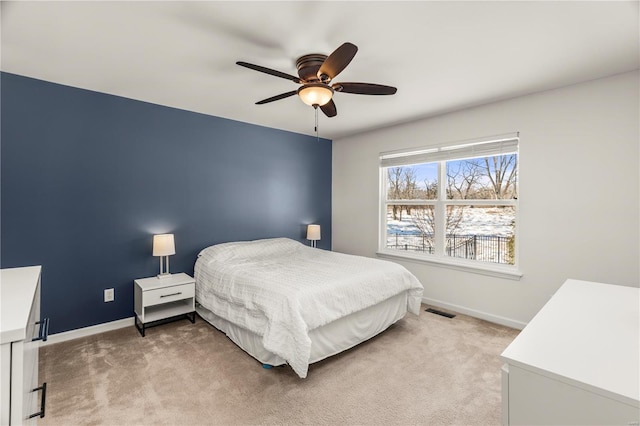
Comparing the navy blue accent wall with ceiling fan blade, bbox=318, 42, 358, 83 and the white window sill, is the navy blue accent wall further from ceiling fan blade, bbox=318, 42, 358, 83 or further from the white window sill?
ceiling fan blade, bbox=318, 42, 358, 83

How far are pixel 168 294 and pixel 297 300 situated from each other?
1594 mm

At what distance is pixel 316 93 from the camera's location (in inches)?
84.6

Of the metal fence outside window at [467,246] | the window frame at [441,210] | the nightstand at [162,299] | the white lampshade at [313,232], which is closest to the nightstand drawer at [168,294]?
the nightstand at [162,299]

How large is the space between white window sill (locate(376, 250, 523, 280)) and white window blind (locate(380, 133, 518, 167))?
1268 mm

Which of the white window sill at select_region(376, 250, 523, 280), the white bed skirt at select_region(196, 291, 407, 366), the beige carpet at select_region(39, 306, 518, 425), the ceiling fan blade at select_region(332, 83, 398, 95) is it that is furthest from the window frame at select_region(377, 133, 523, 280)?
the ceiling fan blade at select_region(332, 83, 398, 95)

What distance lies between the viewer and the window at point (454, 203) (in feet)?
11.0

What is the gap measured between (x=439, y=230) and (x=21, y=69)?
457 cm

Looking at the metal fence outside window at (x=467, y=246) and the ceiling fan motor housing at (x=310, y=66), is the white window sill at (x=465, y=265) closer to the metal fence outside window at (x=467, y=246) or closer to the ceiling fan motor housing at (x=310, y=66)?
the metal fence outside window at (x=467, y=246)

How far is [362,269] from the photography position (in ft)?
9.62

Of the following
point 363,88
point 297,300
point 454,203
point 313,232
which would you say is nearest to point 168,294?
point 297,300

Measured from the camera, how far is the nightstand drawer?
9.44 ft

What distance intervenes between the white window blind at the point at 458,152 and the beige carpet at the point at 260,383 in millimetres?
1953

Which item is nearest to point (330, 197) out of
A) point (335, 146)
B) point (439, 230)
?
point (335, 146)

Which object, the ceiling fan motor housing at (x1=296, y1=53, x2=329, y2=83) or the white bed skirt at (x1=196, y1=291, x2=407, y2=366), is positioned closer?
the ceiling fan motor housing at (x1=296, y1=53, x2=329, y2=83)
